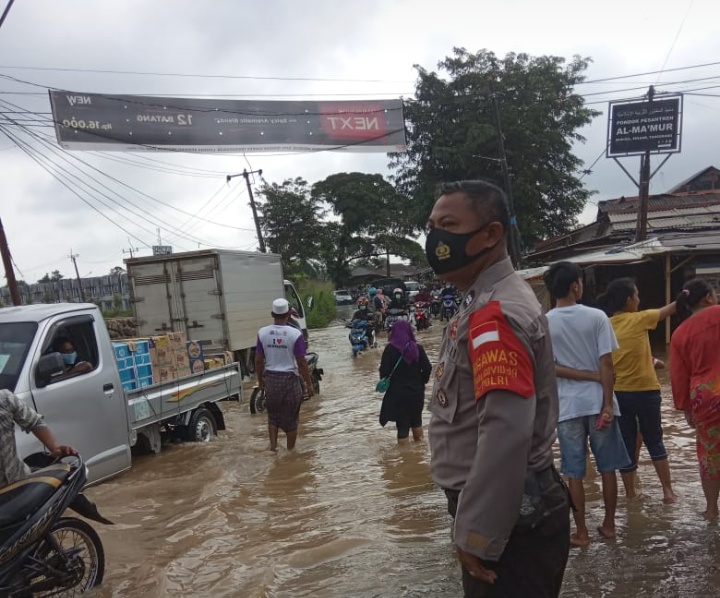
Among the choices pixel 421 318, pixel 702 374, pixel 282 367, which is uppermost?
pixel 702 374

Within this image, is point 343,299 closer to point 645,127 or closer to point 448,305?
point 448,305

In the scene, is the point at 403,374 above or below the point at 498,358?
below

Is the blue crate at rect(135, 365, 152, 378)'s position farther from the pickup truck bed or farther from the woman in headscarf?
the woman in headscarf

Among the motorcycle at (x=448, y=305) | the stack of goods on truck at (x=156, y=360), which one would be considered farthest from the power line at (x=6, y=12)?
the motorcycle at (x=448, y=305)

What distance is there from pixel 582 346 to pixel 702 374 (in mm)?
805

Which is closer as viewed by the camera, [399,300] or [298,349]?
[298,349]

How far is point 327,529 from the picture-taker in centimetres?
478

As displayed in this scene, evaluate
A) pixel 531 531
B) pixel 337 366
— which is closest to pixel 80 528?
pixel 531 531

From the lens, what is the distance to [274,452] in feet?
24.2

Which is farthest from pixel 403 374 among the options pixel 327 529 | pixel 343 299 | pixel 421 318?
pixel 343 299

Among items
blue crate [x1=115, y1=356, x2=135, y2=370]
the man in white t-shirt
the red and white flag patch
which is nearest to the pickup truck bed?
blue crate [x1=115, y1=356, x2=135, y2=370]

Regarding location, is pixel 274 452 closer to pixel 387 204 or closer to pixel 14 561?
pixel 14 561

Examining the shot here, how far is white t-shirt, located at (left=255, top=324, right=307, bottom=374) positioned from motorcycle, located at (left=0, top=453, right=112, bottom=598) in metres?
3.25

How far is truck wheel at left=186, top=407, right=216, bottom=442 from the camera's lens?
24.9 ft
